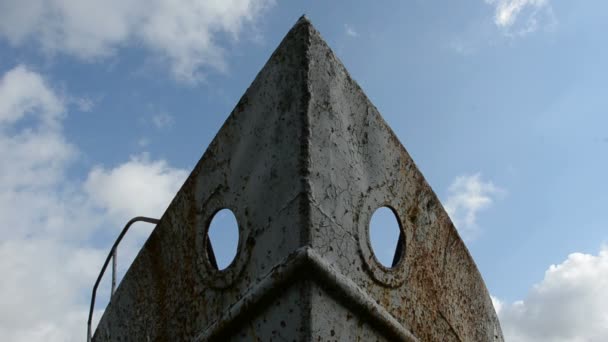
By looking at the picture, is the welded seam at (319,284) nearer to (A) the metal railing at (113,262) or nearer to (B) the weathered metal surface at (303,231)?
(B) the weathered metal surface at (303,231)

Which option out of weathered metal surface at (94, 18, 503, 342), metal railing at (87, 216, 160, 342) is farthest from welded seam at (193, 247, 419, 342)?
metal railing at (87, 216, 160, 342)

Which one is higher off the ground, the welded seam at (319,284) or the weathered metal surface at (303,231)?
the weathered metal surface at (303,231)

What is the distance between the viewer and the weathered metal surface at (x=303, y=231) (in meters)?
2.01

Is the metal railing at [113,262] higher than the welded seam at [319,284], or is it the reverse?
the metal railing at [113,262]

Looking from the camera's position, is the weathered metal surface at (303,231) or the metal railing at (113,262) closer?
the weathered metal surface at (303,231)

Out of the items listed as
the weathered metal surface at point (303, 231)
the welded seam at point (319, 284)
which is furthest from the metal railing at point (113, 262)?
the welded seam at point (319, 284)

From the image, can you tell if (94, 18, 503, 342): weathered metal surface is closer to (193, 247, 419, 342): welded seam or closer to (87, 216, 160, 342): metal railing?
(193, 247, 419, 342): welded seam

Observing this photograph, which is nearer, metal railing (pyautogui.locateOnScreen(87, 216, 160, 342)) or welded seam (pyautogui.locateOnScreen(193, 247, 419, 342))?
welded seam (pyautogui.locateOnScreen(193, 247, 419, 342))

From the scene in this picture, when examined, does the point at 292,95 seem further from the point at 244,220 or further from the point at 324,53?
the point at 244,220

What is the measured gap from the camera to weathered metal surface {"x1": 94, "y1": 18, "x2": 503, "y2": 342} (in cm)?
201

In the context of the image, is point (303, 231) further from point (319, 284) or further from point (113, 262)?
point (113, 262)

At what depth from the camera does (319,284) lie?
6.45ft

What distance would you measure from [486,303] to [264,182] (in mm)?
1602

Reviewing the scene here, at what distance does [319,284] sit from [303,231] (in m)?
0.18
